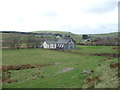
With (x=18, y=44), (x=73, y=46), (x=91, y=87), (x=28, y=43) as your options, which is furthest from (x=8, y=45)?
(x=91, y=87)

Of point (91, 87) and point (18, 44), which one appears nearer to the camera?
Answer: point (91, 87)

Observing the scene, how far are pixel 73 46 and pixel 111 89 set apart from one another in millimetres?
66982

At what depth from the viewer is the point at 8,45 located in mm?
73938

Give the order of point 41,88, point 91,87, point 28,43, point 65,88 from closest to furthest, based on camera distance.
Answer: point 91,87 < point 65,88 < point 41,88 < point 28,43

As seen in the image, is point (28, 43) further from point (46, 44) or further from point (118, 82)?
point (118, 82)

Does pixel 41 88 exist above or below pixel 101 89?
below

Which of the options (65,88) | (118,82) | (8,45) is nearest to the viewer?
(118,82)

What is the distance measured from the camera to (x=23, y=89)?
13.8 metres

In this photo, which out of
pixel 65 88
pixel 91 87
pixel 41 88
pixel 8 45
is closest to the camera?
pixel 91 87

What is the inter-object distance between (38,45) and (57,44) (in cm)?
1181

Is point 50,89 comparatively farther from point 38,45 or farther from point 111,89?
point 38,45

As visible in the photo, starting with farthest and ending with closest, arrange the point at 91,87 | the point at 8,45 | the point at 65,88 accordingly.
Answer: the point at 8,45, the point at 65,88, the point at 91,87

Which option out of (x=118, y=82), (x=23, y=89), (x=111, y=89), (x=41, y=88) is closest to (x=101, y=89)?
(x=111, y=89)

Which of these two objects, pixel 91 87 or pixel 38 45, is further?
pixel 38 45
